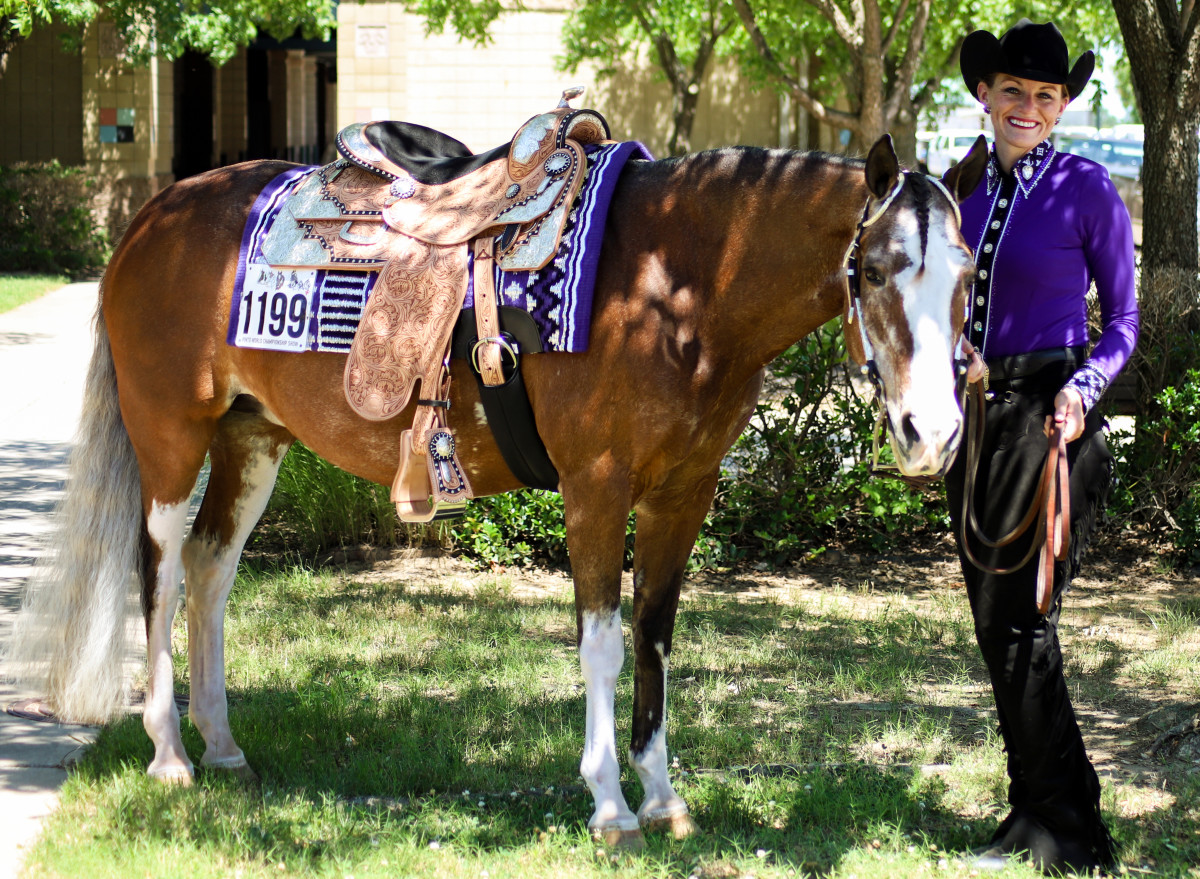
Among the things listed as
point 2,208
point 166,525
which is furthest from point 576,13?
point 166,525

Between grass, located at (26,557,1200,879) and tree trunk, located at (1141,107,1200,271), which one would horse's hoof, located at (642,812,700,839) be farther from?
tree trunk, located at (1141,107,1200,271)

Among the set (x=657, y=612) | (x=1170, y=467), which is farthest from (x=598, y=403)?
(x=1170, y=467)

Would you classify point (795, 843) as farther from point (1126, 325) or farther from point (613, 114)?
point (613, 114)

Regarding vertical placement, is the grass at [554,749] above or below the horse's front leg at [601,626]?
below

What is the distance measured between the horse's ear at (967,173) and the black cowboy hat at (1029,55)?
1.08ft

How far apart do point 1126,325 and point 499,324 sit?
5.36ft

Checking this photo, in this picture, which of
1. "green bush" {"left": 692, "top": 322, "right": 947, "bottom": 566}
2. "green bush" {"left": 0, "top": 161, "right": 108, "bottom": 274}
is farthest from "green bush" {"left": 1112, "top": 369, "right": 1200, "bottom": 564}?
"green bush" {"left": 0, "top": 161, "right": 108, "bottom": 274}

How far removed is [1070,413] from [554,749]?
6.71 ft

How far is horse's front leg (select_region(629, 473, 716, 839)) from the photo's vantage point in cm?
344

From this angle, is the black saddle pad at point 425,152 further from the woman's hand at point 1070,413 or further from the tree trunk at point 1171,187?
the tree trunk at point 1171,187

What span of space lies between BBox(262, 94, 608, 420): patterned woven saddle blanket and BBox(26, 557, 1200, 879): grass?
1.24 metres

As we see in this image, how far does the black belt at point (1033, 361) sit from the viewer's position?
3.04m

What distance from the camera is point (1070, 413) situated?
9.43 feet

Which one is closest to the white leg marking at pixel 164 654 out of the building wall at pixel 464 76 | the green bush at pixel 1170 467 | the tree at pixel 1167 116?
the green bush at pixel 1170 467
